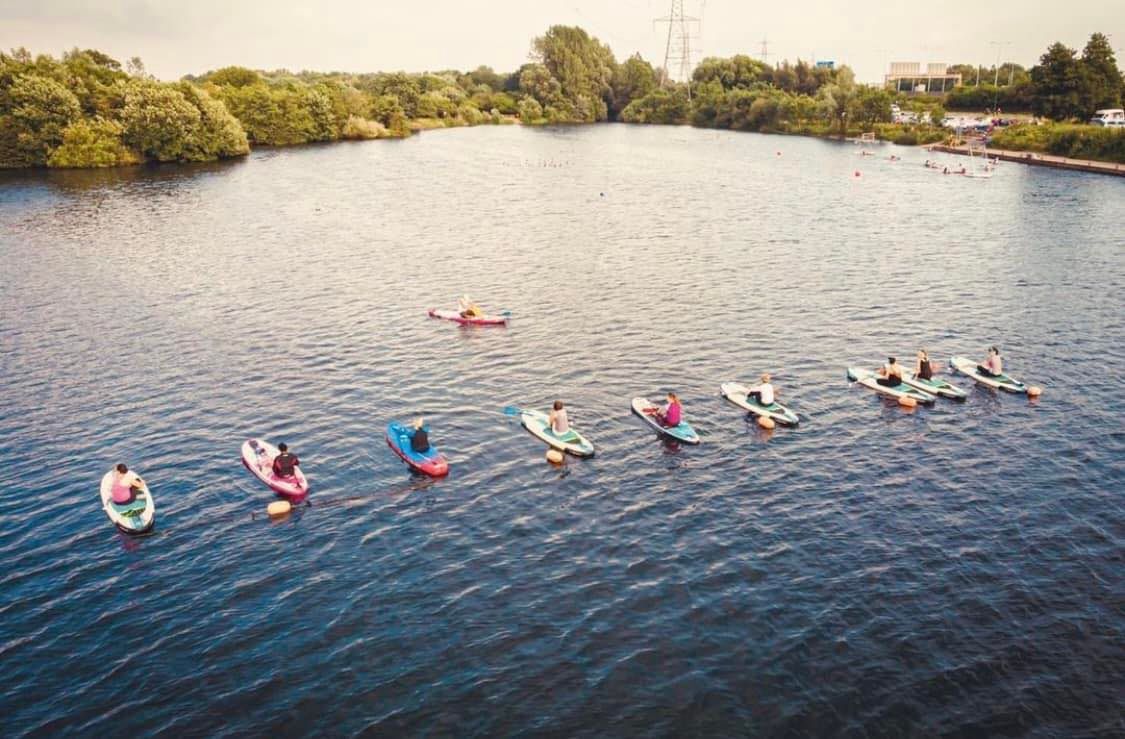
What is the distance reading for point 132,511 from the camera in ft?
105

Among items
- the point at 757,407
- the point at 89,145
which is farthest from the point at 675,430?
the point at 89,145

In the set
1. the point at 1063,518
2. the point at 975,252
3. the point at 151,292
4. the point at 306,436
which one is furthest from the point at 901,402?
the point at 151,292

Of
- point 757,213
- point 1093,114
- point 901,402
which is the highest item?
point 1093,114

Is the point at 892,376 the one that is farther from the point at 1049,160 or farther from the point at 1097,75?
the point at 1097,75

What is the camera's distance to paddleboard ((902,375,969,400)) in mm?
43344

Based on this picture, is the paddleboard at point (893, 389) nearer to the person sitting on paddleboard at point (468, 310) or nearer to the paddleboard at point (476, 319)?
the paddleboard at point (476, 319)

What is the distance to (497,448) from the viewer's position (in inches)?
1523

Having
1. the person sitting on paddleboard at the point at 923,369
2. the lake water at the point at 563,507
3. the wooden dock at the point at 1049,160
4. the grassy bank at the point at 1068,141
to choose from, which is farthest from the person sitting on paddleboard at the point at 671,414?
the grassy bank at the point at 1068,141

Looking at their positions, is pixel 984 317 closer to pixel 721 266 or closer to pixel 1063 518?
pixel 721 266

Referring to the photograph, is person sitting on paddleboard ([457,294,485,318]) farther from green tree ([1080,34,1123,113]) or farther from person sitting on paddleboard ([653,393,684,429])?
green tree ([1080,34,1123,113])

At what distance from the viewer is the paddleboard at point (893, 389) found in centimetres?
4319

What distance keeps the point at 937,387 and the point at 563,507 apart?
23086 mm

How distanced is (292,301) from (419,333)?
1349 cm

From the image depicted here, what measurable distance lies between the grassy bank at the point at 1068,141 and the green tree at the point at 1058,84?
588 centimetres
